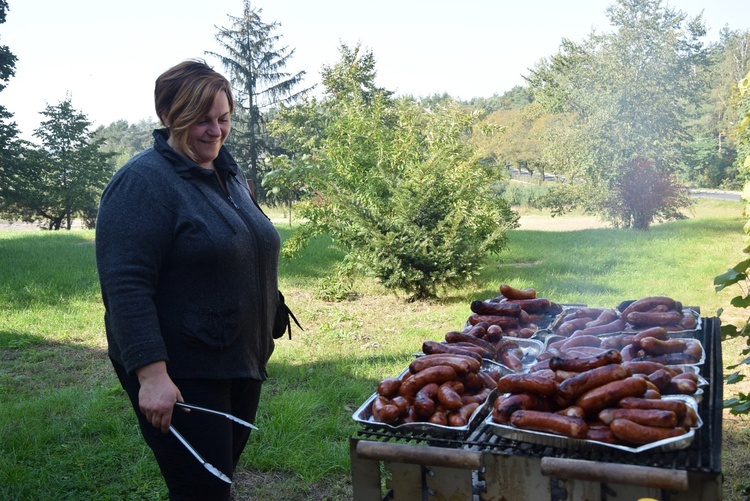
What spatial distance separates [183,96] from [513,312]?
2.08 meters

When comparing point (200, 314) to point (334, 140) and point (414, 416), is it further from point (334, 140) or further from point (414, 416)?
point (334, 140)

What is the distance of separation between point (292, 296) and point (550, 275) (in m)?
4.04

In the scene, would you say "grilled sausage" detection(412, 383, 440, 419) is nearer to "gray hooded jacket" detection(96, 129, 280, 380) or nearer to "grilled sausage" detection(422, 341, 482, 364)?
"grilled sausage" detection(422, 341, 482, 364)

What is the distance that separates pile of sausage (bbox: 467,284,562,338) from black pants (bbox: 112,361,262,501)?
1471 mm

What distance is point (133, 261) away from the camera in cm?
227

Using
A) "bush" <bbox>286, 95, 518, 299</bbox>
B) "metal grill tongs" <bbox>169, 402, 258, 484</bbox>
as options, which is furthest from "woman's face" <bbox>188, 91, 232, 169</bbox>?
"bush" <bbox>286, 95, 518, 299</bbox>

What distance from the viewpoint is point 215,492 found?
2.52 metres

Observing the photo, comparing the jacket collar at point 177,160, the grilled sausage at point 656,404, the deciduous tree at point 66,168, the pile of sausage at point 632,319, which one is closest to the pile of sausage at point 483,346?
the pile of sausage at point 632,319

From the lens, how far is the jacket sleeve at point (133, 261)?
7.41ft

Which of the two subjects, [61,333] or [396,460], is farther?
[61,333]

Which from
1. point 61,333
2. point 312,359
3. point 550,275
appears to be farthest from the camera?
point 550,275

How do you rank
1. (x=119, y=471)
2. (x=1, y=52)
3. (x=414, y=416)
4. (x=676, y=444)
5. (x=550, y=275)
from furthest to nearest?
(x=1, y=52) < (x=550, y=275) < (x=119, y=471) < (x=414, y=416) < (x=676, y=444)

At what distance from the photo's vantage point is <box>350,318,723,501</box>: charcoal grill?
1.88 meters

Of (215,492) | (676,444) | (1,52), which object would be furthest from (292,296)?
(1,52)
